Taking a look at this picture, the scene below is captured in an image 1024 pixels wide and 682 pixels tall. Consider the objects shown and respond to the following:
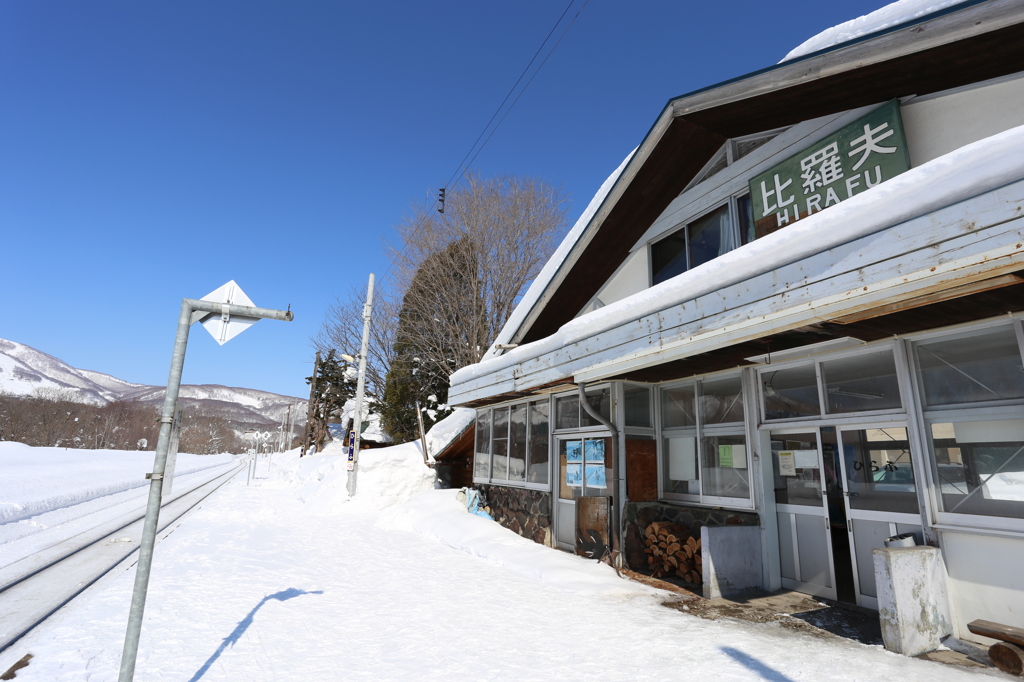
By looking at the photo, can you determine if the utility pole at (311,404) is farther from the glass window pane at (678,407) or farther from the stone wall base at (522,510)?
the glass window pane at (678,407)

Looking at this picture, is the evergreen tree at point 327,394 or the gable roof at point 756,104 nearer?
the gable roof at point 756,104

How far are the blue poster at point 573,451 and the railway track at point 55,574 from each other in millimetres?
7403

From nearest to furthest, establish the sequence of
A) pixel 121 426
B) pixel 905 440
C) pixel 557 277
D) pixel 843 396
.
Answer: pixel 905 440
pixel 843 396
pixel 557 277
pixel 121 426

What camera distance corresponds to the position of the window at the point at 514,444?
10.6 metres

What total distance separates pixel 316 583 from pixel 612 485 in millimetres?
4591

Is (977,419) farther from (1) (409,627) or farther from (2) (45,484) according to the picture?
(2) (45,484)

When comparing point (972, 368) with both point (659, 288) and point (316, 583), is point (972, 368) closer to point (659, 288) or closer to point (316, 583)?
point (659, 288)

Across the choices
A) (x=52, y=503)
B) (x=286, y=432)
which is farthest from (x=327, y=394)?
(x=286, y=432)

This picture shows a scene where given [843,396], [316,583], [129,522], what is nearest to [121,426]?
[129,522]

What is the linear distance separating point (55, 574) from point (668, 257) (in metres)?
11.0

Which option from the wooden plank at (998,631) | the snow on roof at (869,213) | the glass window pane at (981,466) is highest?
the snow on roof at (869,213)

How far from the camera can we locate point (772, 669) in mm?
4121

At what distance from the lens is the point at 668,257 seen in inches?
370

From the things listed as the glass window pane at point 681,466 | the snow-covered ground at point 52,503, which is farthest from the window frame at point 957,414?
the snow-covered ground at point 52,503
